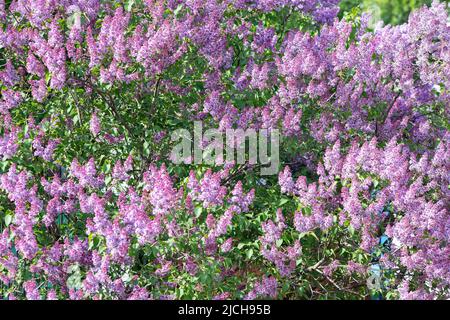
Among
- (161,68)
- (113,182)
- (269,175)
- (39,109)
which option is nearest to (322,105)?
(269,175)

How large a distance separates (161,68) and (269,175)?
1068 mm

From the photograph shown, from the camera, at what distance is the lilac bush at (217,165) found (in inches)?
209

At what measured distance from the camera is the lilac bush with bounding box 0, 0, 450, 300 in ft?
17.4

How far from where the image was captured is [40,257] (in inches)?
216

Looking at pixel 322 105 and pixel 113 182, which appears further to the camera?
pixel 322 105

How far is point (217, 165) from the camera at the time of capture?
5.94m

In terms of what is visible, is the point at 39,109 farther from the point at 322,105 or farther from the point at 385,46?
the point at 385,46

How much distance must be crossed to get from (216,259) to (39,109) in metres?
1.88

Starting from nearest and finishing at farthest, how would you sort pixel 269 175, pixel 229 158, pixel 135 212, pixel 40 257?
pixel 135 212 → pixel 40 257 → pixel 229 158 → pixel 269 175

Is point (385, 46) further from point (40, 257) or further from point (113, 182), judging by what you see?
point (40, 257)

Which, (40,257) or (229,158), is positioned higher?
(229,158)

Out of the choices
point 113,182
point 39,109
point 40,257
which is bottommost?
point 40,257

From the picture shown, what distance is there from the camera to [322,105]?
19.9 feet

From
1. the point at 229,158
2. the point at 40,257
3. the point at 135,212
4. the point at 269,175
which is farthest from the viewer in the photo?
the point at 269,175
